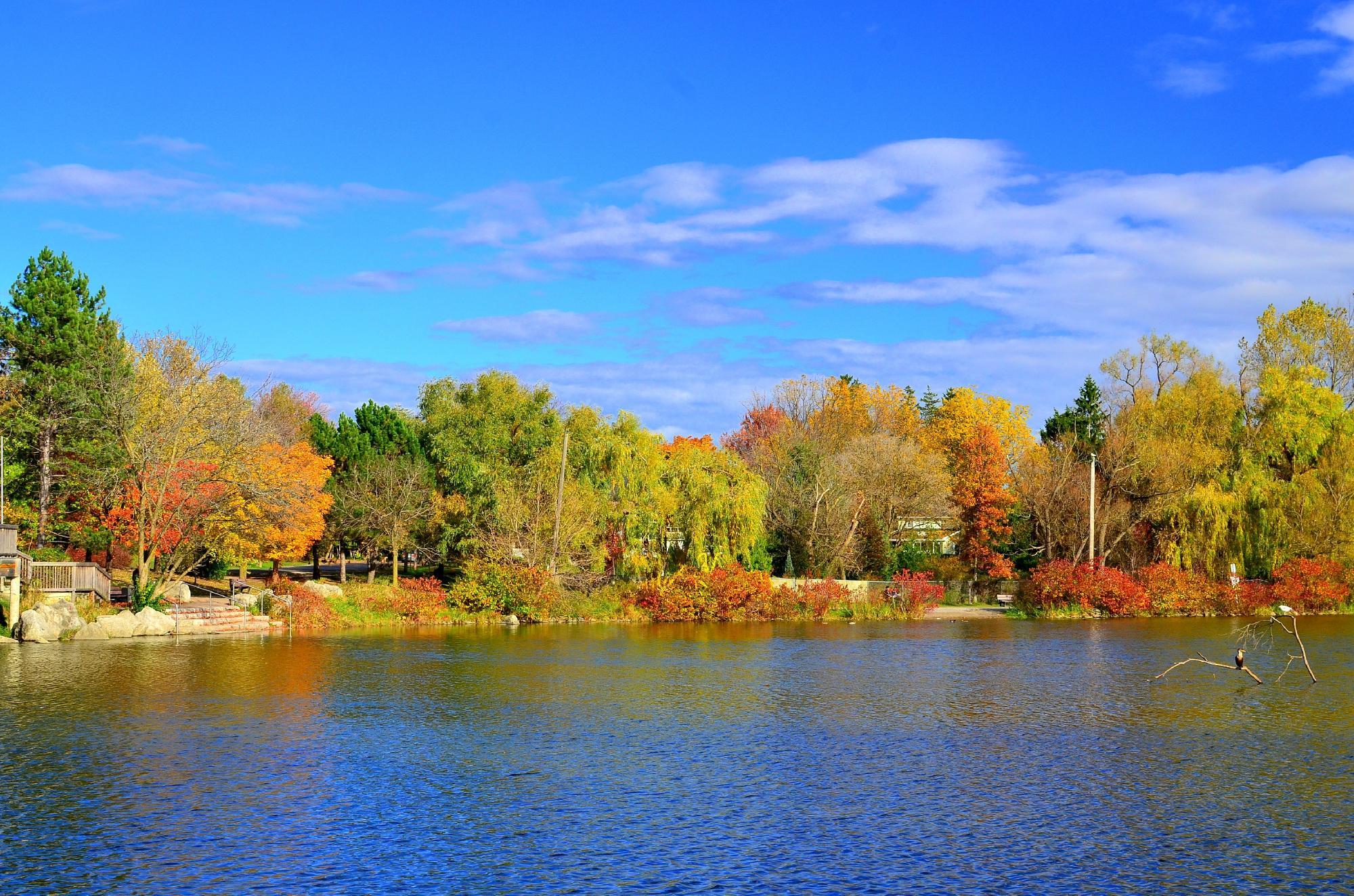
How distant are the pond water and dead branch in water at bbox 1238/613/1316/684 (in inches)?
34.5

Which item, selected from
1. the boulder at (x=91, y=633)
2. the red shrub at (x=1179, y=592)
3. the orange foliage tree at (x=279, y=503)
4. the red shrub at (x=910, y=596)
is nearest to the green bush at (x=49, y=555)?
the boulder at (x=91, y=633)

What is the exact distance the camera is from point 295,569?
8075 cm

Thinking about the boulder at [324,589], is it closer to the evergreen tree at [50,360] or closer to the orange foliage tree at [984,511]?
the evergreen tree at [50,360]

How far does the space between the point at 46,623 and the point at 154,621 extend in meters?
4.00

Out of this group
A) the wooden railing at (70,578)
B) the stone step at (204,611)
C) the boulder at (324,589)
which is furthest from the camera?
the boulder at (324,589)

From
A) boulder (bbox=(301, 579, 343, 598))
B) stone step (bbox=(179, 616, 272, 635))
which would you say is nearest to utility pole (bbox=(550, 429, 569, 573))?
boulder (bbox=(301, 579, 343, 598))

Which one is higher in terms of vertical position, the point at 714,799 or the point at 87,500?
the point at 87,500

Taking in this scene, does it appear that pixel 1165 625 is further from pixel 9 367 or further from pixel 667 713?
pixel 9 367

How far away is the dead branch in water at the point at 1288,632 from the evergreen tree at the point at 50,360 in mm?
45066

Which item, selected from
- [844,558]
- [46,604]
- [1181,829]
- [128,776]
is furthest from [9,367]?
[1181,829]

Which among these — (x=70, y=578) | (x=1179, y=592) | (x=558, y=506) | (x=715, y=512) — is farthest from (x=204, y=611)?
(x=1179, y=592)

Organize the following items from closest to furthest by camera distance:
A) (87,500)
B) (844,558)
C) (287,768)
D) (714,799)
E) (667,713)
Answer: (714,799), (287,768), (667,713), (87,500), (844,558)

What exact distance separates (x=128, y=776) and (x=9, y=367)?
126 feet

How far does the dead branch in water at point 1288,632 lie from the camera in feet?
90.0
